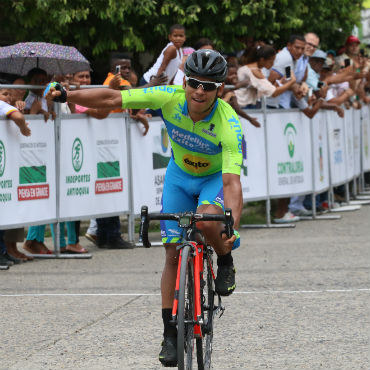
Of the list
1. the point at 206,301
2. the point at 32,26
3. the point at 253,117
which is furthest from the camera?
the point at 32,26

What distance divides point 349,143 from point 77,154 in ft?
27.2

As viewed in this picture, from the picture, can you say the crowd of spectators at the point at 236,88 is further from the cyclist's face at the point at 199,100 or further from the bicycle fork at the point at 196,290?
the bicycle fork at the point at 196,290

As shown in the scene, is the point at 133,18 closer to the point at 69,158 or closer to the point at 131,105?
the point at 69,158

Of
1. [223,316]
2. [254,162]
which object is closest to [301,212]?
[254,162]

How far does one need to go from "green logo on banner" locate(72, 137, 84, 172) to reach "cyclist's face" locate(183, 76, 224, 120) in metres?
5.93

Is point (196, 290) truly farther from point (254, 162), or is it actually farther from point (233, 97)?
point (254, 162)

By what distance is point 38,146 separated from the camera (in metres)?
11.7

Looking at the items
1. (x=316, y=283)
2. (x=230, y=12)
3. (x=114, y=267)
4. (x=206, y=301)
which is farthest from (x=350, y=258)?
(x=230, y=12)

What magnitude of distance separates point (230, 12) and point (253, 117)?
17.6 feet

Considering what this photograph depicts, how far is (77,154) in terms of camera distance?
12.2 metres

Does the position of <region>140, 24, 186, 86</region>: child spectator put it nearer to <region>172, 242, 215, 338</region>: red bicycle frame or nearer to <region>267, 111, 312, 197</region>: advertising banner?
<region>267, 111, 312, 197</region>: advertising banner

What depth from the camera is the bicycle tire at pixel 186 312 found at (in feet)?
18.2

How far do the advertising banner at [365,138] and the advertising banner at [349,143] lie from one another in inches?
59.2

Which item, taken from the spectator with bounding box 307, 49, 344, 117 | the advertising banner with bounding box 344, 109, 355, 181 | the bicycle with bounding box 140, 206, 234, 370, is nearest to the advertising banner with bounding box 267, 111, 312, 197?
the spectator with bounding box 307, 49, 344, 117
